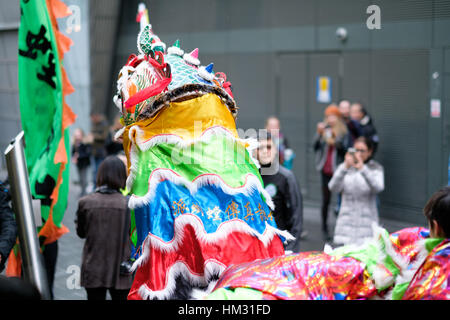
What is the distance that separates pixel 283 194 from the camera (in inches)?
212

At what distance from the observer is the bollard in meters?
2.13

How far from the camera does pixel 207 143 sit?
3.69 metres

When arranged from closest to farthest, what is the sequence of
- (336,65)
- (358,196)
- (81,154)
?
(358,196) < (336,65) < (81,154)

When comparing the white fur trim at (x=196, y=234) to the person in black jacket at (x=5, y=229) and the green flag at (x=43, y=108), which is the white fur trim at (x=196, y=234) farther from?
the green flag at (x=43, y=108)

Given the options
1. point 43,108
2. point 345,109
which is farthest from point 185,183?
point 345,109

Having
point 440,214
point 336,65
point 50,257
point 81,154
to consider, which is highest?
point 336,65

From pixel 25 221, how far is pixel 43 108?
3.66 metres

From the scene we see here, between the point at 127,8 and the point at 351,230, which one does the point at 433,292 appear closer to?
the point at 351,230

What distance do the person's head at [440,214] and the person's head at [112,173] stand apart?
3245mm

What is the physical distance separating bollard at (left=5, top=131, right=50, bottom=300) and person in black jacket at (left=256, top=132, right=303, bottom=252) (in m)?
3.27

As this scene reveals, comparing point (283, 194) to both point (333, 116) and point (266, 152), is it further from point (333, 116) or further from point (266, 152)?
point (333, 116)

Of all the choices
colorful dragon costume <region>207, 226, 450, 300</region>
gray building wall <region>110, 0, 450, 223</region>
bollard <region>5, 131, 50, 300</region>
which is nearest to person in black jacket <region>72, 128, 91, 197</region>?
gray building wall <region>110, 0, 450, 223</region>
